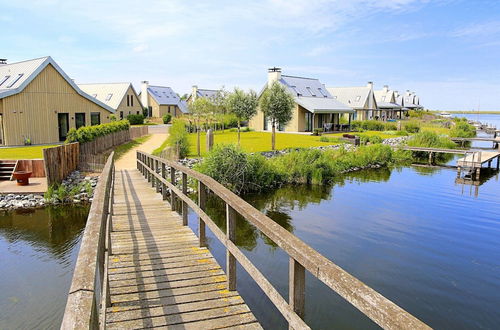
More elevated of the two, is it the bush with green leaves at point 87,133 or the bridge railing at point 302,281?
the bush with green leaves at point 87,133

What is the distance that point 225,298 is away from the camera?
13.9ft

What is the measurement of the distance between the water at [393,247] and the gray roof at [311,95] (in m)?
20.5

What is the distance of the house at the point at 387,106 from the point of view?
61531 mm

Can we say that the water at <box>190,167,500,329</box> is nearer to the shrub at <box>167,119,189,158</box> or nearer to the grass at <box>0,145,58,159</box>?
the shrub at <box>167,119,189,158</box>

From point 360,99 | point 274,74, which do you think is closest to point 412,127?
point 360,99

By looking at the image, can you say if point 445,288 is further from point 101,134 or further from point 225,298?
point 101,134

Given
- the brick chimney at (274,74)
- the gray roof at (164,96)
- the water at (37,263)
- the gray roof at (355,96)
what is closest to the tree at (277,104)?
the brick chimney at (274,74)

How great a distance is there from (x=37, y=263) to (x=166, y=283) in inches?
310

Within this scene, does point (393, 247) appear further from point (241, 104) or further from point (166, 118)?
point (166, 118)

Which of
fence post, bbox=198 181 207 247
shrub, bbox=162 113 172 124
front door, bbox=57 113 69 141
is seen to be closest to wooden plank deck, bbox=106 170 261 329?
fence post, bbox=198 181 207 247

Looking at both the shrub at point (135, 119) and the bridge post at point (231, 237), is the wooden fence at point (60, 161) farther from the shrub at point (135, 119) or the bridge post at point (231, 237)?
the shrub at point (135, 119)

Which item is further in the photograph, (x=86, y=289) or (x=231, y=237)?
(x=231, y=237)

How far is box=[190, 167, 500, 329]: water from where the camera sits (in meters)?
7.88

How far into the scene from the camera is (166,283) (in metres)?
4.59
